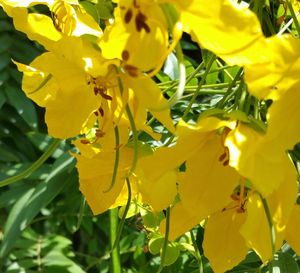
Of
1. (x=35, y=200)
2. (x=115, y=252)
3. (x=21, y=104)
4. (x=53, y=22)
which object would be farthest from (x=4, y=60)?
(x=53, y=22)

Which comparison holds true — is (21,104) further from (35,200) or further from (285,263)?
(285,263)

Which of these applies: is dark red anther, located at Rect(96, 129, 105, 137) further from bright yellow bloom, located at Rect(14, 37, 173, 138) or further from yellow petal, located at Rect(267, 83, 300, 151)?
yellow petal, located at Rect(267, 83, 300, 151)

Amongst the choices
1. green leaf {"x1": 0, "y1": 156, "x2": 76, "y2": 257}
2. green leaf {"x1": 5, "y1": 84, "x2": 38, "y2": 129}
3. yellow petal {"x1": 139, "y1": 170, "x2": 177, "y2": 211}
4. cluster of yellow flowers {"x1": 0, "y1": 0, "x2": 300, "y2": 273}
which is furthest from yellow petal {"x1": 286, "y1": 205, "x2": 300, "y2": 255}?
green leaf {"x1": 5, "y1": 84, "x2": 38, "y2": 129}

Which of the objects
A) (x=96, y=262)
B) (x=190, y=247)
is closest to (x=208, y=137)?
(x=190, y=247)

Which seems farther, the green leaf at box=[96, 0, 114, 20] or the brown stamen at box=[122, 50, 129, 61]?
the green leaf at box=[96, 0, 114, 20]

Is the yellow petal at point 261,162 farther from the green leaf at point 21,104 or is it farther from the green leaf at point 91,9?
the green leaf at point 21,104

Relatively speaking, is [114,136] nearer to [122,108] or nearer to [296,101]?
[122,108]

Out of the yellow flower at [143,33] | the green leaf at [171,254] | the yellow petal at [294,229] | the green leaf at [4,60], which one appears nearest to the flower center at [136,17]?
the yellow flower at [143,33]

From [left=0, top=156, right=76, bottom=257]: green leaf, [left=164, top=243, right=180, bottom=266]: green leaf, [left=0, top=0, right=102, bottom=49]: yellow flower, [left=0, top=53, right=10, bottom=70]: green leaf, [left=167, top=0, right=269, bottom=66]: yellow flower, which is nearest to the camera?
[left=167, top=0, right=269, bottom=66]: yellow flower
